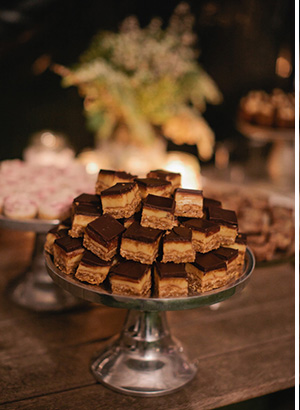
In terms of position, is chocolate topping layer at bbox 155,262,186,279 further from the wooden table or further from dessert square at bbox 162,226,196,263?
the wooden table

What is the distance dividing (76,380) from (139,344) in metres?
0.23

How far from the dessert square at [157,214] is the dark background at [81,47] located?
6.93 ft

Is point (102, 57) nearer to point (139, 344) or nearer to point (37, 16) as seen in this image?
point (37, 16)

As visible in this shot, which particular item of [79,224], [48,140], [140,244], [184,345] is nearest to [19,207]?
[79,224]

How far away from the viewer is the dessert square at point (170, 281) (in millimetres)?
1198

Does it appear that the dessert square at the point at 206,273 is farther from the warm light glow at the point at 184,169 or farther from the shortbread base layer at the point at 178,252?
the warm light glow at the point at 184,169

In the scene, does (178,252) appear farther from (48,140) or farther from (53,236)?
(48,140)

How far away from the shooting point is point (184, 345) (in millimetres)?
1668

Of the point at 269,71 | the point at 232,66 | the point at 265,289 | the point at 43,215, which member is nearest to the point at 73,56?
the point at 232,66

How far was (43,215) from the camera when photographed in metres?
1.72

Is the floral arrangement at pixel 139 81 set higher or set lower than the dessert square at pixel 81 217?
higher

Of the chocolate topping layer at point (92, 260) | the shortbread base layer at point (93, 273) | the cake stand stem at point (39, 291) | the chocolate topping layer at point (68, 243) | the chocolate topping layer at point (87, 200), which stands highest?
the chocolate topping layer at point (87, 200)

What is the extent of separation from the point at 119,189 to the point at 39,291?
83 cm

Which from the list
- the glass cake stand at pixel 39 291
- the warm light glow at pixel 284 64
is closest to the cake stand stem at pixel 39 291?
the glass cake stand at pixel 39 291
